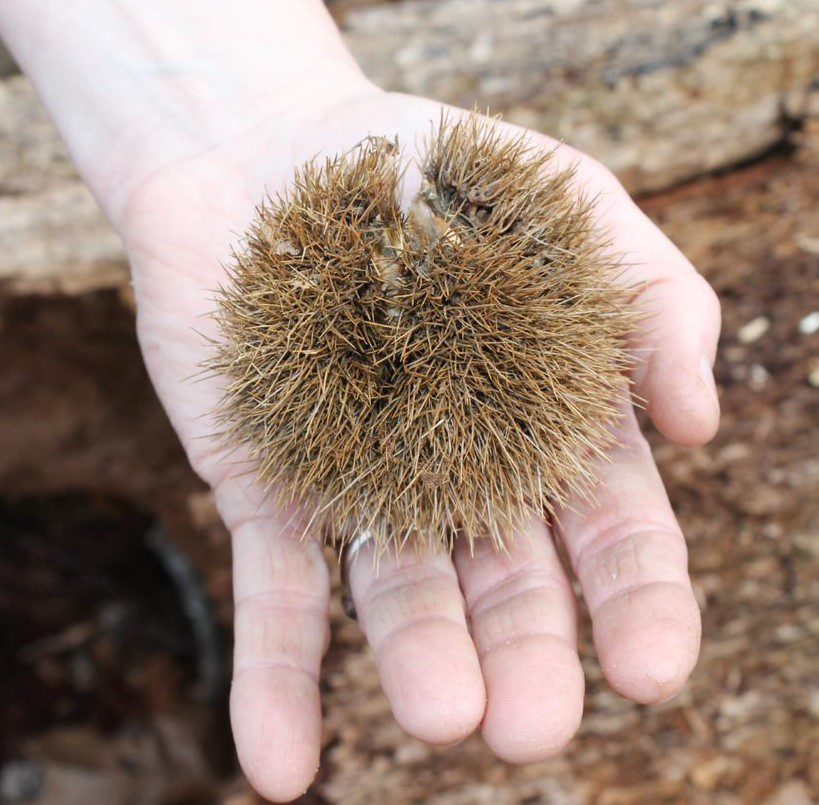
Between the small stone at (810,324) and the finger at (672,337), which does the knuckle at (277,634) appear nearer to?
the finger at (672,337)

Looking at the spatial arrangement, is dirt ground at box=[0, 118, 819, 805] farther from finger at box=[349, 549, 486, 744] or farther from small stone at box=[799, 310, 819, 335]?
finger at box=[349, 549, 486, 744]

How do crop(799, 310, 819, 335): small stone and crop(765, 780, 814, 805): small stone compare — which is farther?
crop(799, 310, 819, 335): small stone

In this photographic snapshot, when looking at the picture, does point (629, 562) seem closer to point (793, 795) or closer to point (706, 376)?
point (706, 376)

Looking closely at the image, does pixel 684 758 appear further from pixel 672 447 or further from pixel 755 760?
pixel 672 447

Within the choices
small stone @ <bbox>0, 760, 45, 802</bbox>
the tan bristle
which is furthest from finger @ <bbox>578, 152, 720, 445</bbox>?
small stone @ <bbox>0, 760, 45, 802</bbox>

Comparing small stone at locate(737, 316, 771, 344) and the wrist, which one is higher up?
the wrist

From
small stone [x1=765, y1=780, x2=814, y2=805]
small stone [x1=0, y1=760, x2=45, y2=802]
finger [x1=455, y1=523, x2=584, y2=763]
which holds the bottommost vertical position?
small stone [x1=0, y1=760, x2=45, y2=802]
